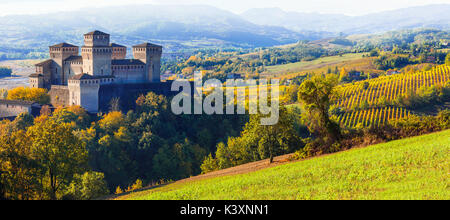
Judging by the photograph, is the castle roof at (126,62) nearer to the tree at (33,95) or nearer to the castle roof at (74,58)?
the castle roof at (74,58)

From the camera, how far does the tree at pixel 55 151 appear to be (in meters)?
27.0

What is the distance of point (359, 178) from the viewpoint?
19.7 meters

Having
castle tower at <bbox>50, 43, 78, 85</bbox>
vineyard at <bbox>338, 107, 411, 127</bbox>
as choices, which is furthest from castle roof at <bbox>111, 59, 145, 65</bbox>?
vineyard at <bbox>338, 107, 411, 127</bbox>

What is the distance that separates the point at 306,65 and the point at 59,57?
106 m

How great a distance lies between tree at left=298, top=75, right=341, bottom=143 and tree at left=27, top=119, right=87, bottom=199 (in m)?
15.2

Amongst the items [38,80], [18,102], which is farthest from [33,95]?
[18,102]

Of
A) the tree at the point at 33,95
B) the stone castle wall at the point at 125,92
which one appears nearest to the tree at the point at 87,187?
the stone castle wall at the point at 125,92

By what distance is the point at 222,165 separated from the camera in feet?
140

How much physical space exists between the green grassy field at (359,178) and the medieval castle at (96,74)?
114 ft

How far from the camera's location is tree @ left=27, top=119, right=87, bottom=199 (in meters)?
27.0

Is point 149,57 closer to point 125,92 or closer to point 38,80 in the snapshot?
point 125,92

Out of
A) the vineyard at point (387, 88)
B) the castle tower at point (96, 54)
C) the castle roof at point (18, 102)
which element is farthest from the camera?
the vineyard at point (387, 88)

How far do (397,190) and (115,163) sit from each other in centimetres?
3585
